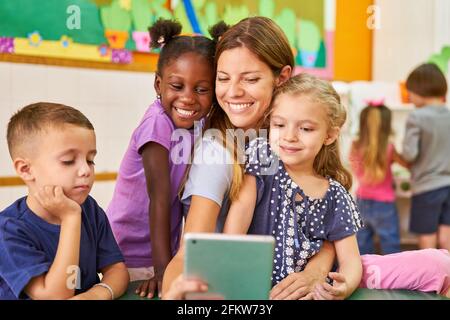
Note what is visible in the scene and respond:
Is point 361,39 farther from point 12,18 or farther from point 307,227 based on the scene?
point 12,18

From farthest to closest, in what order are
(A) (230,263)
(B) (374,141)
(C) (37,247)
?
(B) (374,141) < (C) (37,247) < (A) (230,263)

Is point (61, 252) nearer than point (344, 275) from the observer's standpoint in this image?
Yes

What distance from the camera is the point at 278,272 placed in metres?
0.87

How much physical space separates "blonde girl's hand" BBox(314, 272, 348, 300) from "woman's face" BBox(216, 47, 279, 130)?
0.88 ft

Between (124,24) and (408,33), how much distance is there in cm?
103

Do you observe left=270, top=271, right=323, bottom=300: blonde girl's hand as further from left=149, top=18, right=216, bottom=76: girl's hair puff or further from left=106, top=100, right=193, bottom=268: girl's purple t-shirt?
left=149, top=18, right=216, bottom=76: girl's hair puff

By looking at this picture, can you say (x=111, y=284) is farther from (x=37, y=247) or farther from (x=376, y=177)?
(x=376, y=177)

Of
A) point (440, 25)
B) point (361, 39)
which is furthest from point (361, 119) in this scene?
point (361, 39)

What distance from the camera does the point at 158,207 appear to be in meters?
0.86

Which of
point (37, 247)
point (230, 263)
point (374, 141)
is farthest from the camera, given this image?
point (374, 141)

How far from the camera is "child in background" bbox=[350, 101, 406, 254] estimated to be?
226 cm

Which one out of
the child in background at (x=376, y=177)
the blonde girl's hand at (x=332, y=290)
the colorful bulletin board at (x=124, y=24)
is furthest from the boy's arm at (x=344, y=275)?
the child in background at (x=376, y=177)

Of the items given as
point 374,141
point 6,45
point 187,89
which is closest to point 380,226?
point 374,141

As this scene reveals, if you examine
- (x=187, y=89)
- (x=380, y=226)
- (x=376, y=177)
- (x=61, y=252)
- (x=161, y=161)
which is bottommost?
(x=380, y=226)
